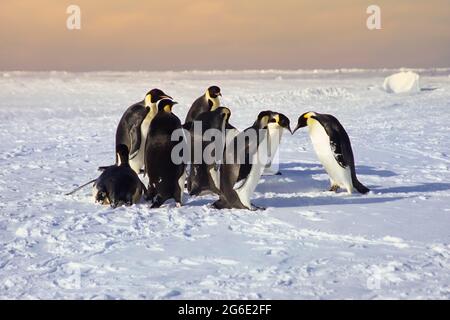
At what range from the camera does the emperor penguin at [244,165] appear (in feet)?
17.2

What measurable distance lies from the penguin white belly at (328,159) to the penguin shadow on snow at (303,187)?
15 cm

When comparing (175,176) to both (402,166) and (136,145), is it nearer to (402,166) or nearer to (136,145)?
(136,145)

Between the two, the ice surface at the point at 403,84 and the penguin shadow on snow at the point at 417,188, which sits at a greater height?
the ice surface at the point at 403,84

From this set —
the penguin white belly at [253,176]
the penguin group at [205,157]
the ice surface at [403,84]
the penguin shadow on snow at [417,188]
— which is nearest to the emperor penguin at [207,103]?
the penguin group at [205,157]

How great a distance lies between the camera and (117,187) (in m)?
5.40

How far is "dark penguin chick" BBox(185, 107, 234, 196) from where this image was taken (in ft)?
19.4

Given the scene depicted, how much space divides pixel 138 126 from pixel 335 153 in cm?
217

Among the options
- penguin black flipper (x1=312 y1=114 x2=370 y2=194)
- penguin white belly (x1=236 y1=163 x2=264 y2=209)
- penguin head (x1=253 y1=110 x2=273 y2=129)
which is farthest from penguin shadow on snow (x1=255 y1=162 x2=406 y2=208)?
penguin head (x1=253 y1=110 x2=273 y2=129)

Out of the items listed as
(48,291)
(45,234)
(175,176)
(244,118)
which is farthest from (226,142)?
(244,118)

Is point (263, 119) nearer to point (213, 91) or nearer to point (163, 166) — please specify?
point (163, 166)

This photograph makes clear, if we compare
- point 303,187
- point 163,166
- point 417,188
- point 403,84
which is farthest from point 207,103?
point 403,84

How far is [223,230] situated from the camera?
15.2 feet

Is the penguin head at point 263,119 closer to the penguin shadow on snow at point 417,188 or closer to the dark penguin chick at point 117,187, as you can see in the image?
the dark penguin chick at point 117,187

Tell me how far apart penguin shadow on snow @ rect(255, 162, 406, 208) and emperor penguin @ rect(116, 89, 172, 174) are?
1.42m
